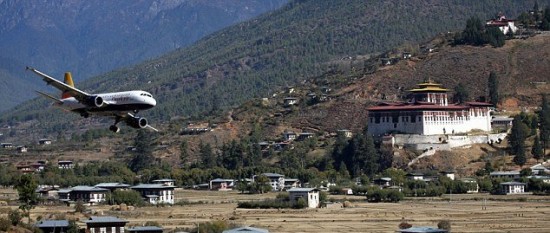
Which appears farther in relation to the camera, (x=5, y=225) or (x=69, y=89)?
(x=5, y=225)

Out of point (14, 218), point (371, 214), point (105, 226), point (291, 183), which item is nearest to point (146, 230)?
point (105, 226)

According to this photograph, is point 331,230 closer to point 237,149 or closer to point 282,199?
point 282,199

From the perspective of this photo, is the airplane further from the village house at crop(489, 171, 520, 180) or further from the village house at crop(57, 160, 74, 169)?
the village house at crop(57, 160, 74, 169)

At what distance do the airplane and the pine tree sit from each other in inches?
4832

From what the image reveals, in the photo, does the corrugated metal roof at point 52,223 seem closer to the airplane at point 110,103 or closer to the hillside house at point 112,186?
the airplane at point 110,103

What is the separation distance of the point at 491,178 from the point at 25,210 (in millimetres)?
57092

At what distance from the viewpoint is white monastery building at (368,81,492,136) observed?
6905 inches

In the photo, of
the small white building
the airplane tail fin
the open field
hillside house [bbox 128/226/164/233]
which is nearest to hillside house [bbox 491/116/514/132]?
the open field

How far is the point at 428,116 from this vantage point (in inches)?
6890

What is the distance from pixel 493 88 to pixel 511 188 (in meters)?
49.2

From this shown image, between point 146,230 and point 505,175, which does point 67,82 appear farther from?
point 505,175

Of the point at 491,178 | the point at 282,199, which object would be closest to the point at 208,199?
the point at 282,199

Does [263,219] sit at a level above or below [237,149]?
below

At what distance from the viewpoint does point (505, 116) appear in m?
191
